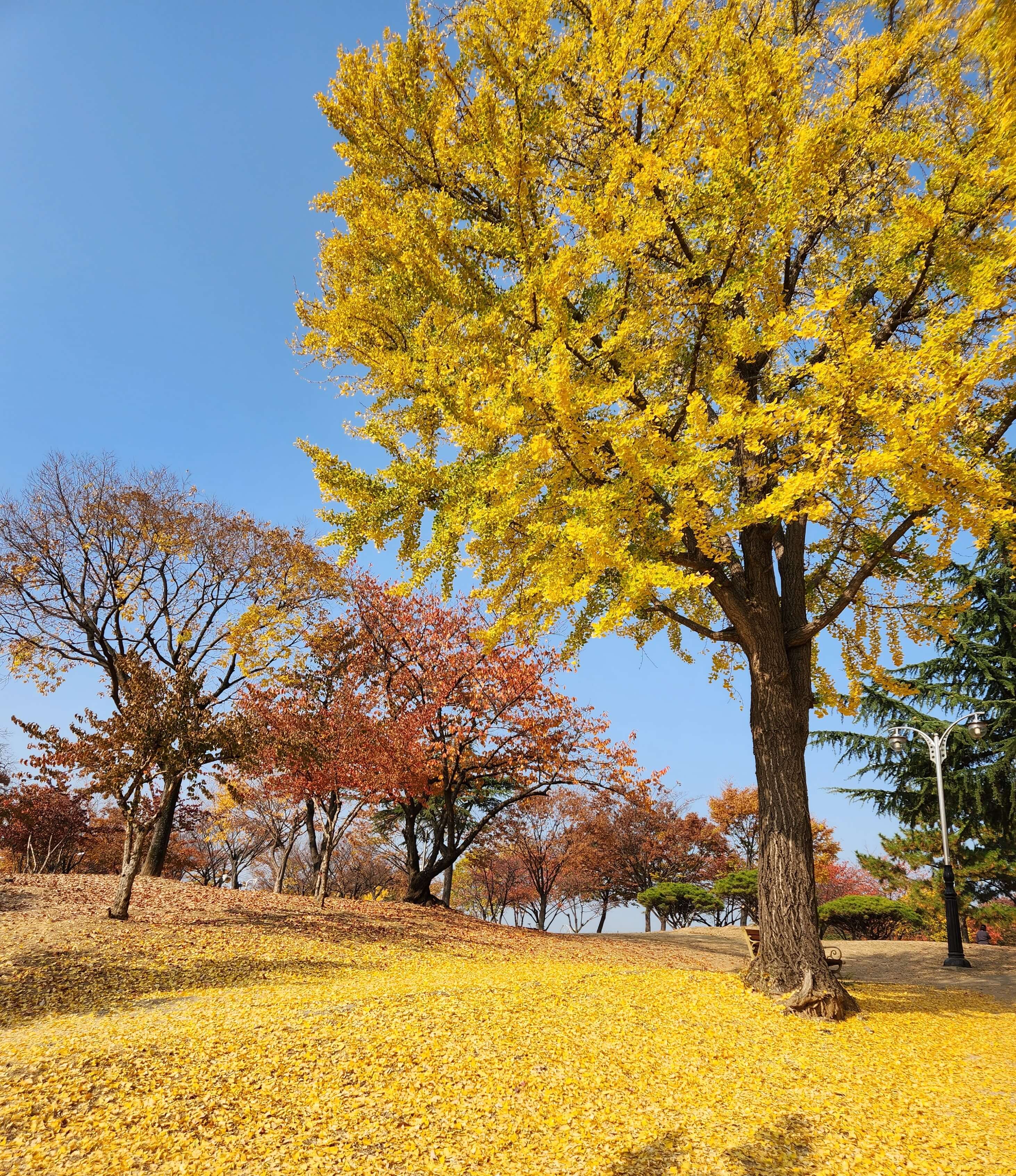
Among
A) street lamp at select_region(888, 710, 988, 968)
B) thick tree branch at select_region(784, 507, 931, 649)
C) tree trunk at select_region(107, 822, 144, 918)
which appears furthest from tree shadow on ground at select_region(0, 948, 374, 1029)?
street lamp at select_region(888, 710, 988, 968)

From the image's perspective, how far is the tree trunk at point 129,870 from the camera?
30.1 feet

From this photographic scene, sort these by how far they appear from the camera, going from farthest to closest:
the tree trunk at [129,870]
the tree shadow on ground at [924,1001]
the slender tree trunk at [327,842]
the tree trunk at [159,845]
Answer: the tree trunk at [159,845] < the slender tree trunk at [327,842] < the tree trunk at [129,870] < the tree shadow on ground at [924,1001]

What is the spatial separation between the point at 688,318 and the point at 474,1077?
6.88 m

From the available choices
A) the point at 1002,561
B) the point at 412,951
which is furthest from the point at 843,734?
the point at 412,951

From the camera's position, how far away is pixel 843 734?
16734 mm

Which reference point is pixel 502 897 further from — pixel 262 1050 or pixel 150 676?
pixel 262 1050

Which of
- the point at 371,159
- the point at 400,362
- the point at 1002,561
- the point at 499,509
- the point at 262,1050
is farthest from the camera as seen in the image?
the point at 1002,561

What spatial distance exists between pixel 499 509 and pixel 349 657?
1201 centimetres

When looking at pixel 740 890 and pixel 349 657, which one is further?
pixel 740 890

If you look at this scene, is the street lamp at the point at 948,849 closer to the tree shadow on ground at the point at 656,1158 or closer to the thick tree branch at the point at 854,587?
the thick tree branch at the point at 854,587

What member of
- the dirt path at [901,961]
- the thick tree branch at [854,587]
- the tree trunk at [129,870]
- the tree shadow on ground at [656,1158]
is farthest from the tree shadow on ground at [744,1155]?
the tree trunk at [129,870]

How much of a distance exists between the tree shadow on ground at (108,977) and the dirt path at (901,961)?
26.8 ft

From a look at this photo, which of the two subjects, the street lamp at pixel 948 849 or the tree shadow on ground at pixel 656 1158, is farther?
the street lamp at pixel 948 849

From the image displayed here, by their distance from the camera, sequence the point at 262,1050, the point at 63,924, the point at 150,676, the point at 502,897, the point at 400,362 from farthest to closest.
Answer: the point at 502,897 → the point at 150,676 → the point at 63,924 → the point at 400,362 → the point at 262,1050
